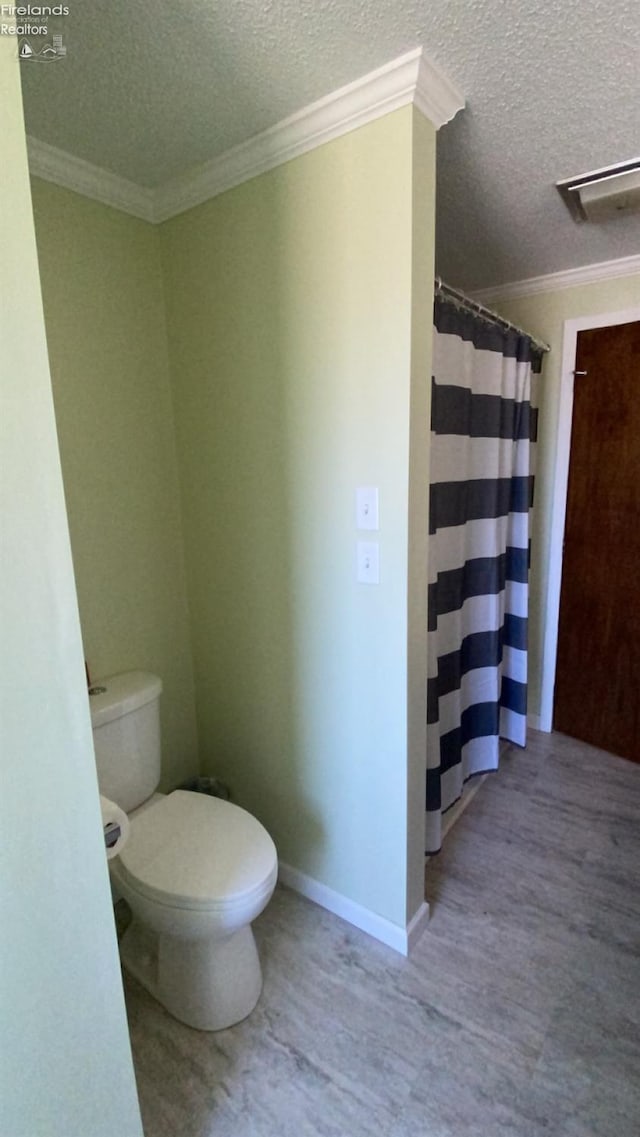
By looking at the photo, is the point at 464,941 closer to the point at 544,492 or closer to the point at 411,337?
the point at 411,337

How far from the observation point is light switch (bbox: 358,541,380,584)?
4.49 ft

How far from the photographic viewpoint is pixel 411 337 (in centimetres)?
122

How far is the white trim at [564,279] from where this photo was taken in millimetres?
2219

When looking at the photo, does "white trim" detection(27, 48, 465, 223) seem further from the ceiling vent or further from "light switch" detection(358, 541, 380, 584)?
"light switch" detection(358, 541, 380, 584)

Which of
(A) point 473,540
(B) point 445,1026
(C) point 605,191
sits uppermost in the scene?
(C) point 605,191

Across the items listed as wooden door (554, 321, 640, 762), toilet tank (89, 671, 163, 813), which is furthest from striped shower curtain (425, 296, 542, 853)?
toilet tank (89, 671, 163, 813)

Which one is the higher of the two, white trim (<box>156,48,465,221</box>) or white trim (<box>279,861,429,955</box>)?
white trim (<box>156,48,465,221</box>)

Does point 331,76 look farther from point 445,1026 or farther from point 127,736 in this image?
point 445,1026

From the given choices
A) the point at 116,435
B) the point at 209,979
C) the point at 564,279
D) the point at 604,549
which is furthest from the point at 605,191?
the point at 209,979

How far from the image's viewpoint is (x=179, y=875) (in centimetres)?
126

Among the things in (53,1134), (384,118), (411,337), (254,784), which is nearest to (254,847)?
(254,784)

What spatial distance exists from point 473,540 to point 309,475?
2.43 ft

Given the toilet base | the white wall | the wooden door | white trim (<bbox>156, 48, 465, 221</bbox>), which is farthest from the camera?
the wooden door

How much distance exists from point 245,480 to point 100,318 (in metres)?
0.64
